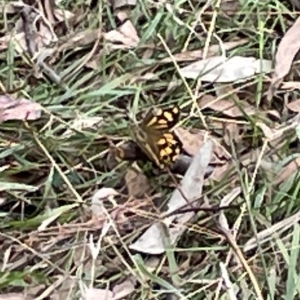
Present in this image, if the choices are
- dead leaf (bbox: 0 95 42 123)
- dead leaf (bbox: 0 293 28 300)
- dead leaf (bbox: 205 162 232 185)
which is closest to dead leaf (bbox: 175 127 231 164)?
dead leaf (bbox: 205 162 232 185)

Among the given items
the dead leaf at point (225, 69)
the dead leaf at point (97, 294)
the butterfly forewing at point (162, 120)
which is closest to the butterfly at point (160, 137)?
the butterfly forewing at point (162, 120)

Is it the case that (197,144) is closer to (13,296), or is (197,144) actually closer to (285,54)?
(285,54)

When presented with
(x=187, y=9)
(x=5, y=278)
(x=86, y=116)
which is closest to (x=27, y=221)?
(x=5, y=278)

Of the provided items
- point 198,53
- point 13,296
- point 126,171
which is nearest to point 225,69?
point 198,53

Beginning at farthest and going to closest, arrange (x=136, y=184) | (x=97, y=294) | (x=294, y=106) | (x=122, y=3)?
(x=122, y=3) < (x=294, y=106) < (x=136, y=184) < (x=97, y=294)

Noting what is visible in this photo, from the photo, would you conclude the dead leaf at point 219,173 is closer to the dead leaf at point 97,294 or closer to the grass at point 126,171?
the grass at point 126,171

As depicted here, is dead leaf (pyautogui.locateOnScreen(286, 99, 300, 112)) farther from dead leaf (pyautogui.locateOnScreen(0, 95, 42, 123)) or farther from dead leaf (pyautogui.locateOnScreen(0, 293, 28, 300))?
dead leaf (pyautogui.locateOnScreen(0, 293, 28, 300))

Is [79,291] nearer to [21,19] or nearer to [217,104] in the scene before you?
[217,104]
